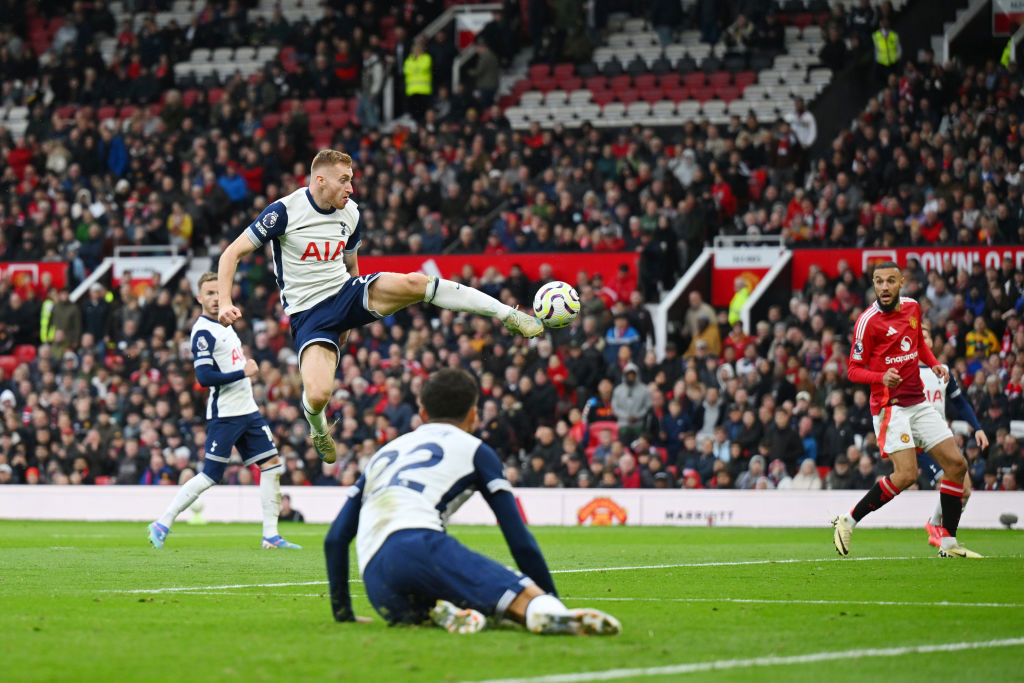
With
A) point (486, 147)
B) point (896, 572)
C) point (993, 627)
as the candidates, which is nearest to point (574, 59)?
point (486, 147)

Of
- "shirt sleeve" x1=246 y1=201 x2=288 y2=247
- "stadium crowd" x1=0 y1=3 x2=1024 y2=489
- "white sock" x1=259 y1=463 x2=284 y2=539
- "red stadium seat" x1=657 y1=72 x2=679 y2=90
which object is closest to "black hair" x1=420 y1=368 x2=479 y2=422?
"shirt sleeve" x1=246 y1=201 x2=288 y2=247

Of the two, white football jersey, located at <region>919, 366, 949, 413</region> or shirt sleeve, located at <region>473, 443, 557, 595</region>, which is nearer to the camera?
shirt sleeve, located at <region>473, 443, 557, 595</region>

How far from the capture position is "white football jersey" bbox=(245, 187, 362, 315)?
1170 centimetres

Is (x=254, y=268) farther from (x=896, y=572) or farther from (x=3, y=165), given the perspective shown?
(x=896, y=572)

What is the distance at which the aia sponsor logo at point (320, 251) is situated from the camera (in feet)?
38.7

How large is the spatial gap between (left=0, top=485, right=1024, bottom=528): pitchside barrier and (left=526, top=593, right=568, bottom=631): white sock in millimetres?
14243

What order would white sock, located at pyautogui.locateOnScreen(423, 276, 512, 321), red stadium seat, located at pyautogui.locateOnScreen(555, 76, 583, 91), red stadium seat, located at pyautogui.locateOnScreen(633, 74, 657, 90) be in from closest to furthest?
1. white sock, located at pyautogui.locateOnScreen(423, 276, 512, 321)
2. red stadium seat, located at pyautogui.locateOnScreen(633, 74, 657, 90)
3. red stadium seat, located at pyautogui.locateOnScreen(555, 76, 583, 91)

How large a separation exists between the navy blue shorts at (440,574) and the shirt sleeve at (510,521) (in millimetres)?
74

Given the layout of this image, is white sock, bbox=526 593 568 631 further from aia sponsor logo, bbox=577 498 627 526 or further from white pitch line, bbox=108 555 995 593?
aia sponsor logo, bbox=577 498 627 526

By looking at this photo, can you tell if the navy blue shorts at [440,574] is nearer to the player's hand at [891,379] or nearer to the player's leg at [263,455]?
the player's hand at [891,379]

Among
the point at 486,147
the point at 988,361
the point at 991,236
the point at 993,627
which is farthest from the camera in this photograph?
the point at 486,147

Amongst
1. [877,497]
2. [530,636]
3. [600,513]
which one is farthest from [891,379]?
[600,513]

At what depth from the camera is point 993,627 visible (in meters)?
7.27

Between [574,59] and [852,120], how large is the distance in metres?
6.88
